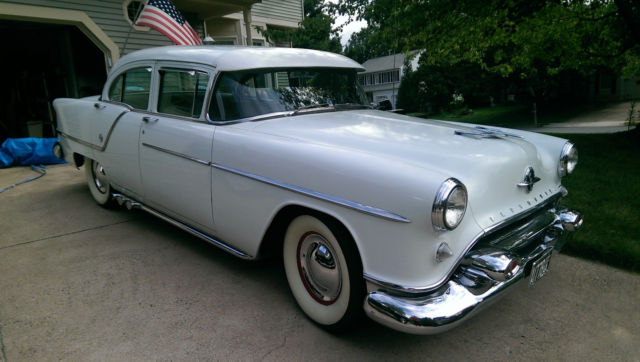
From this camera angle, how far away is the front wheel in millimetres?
2174

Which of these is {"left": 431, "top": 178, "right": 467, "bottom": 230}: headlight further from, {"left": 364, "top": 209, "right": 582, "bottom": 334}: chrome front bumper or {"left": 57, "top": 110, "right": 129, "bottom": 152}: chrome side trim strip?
{"left": 57, "top": 110, "right": 129, "bottom": 152}: chrome side trim strip

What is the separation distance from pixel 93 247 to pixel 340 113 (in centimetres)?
250

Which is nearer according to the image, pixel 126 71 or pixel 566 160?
pixel 566 160

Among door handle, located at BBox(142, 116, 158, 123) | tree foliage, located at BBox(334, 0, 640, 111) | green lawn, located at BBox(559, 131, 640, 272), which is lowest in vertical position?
green lawn, located at BBox(559, 131, 640, 272)

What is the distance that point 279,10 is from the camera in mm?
13742

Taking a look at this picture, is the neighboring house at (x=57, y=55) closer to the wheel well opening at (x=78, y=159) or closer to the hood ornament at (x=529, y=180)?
the wheel well opening at (x=78, y=159)

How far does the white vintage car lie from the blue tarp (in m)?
4.50

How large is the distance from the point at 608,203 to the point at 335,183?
11.6 feet

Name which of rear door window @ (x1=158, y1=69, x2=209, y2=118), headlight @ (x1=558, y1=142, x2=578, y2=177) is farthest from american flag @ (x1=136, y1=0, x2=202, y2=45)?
headlight @ (x1=558, y1=142, x2=578, y2=177)

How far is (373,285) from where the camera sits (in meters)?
2.04

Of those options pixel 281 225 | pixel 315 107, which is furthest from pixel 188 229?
pixel 315 107

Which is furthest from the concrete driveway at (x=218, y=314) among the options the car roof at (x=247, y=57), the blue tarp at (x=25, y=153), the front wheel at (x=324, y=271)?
the blue tarp at (x=25, y=153)

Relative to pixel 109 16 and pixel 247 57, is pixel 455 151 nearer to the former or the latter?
pixel 247 57

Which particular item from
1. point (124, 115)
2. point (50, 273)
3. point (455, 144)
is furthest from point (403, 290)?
point (124, 115)
